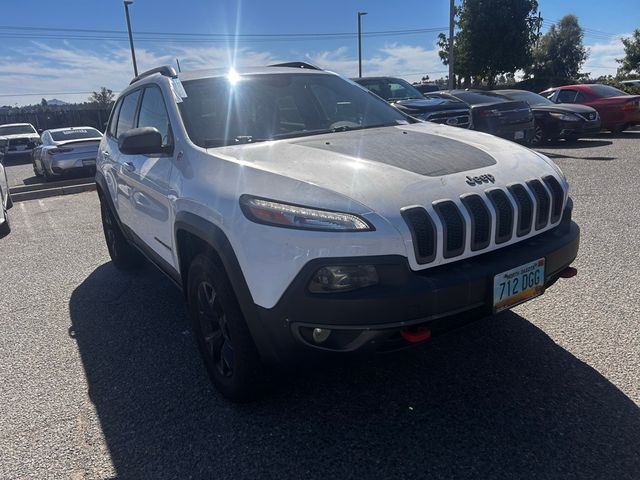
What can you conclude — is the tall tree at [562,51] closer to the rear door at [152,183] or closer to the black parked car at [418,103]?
the black parked car at [418,103]

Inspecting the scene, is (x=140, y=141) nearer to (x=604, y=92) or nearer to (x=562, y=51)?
(x=604, y=92)

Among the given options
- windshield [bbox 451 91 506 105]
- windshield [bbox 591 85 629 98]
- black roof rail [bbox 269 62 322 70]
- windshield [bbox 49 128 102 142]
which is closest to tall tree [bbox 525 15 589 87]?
windshield [bbox 591 85 629 98]

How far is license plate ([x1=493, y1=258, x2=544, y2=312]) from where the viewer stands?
2371mm

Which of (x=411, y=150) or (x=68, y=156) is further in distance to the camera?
(x=68, y=156)

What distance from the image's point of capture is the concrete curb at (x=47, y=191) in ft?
34.8

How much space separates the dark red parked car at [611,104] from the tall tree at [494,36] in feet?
76.6

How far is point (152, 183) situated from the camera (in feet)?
11.1

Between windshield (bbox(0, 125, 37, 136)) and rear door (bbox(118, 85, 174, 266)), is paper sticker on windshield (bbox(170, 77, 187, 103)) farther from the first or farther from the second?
windshield (bbox(0, 125, 37, 136))

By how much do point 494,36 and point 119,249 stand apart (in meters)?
36.2

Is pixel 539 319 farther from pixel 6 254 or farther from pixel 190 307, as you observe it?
pixel 6 254

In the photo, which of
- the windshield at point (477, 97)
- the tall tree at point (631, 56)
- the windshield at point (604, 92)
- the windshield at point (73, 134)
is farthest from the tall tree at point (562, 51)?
the windshield at point (73, 134)

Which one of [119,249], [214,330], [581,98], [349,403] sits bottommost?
[349,403]

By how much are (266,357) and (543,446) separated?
129 cm

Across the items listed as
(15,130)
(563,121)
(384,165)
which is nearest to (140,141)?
(384,165)
